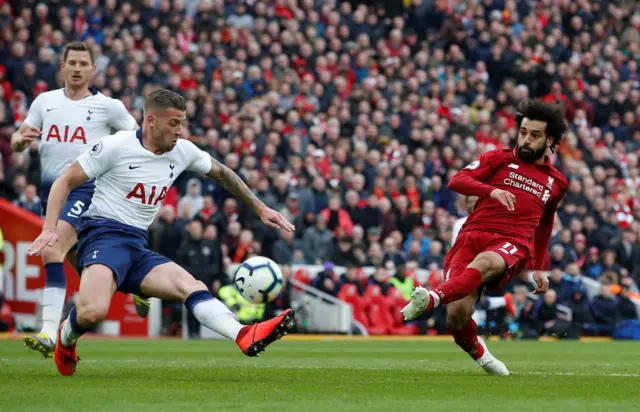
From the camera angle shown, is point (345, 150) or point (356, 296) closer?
point (356, 296)

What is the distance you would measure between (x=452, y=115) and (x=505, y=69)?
9.60 ft

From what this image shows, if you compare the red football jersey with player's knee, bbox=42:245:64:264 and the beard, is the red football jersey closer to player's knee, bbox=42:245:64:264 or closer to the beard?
the beard

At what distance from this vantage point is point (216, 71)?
22.1m

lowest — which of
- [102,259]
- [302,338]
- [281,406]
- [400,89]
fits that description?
[302,338]

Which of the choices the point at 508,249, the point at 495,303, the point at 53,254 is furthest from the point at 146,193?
the point at 495,303

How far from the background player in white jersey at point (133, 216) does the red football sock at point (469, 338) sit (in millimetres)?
1826

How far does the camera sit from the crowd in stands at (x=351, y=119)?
20.0 metres

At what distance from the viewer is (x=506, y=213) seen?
952 cm

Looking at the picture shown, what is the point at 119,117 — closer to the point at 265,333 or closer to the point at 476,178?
the point at 476,178

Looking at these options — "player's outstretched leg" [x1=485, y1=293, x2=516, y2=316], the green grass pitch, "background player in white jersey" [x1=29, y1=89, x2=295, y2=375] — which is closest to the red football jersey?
the green grass pitch

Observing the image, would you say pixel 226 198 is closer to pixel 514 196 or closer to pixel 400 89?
pixel 400 89

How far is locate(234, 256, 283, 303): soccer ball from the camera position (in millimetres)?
9078

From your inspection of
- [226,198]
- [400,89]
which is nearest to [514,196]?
[226,198]

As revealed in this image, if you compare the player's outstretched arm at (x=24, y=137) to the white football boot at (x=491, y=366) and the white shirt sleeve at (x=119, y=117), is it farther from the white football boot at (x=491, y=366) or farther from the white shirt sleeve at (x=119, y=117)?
the white football boot at (x=491, y=366)
